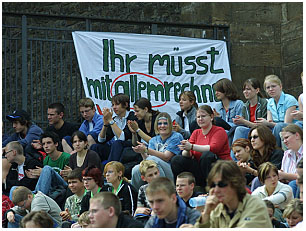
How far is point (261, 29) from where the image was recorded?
47.1 ft

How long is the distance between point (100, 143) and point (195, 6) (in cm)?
513

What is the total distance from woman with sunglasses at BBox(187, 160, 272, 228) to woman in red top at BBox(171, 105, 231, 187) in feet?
11.3

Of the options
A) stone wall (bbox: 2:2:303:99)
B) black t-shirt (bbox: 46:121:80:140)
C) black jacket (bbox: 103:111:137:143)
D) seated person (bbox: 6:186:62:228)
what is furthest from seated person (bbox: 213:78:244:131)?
stone wall (bbox: 2:2:303:99)

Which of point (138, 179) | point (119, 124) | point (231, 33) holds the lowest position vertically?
point (138, 179)

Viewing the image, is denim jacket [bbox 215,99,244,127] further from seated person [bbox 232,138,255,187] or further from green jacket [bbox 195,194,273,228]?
green jacket [bbox 195,194,273,228]

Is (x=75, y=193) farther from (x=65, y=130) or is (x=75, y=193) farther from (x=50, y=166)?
(x=65, y=130)

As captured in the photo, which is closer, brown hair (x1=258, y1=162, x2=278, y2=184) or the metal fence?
brown hair (x1=258, y1=162, x2=278, y2=184)

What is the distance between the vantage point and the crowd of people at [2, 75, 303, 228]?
6613mm

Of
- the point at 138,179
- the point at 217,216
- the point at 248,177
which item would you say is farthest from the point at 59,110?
the point at 217,216

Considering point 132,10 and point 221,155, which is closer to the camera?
point 221,155

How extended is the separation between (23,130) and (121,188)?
3.15 meters

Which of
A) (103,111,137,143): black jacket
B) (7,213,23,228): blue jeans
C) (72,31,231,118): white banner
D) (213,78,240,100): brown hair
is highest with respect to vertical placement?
(72,31,231,118): white banner

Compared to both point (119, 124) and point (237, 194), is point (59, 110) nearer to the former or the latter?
point (119, 124)

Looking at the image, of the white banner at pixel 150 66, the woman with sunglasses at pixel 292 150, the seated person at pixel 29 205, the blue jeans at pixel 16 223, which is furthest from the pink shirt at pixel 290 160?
the white banner at pixel 150 66
